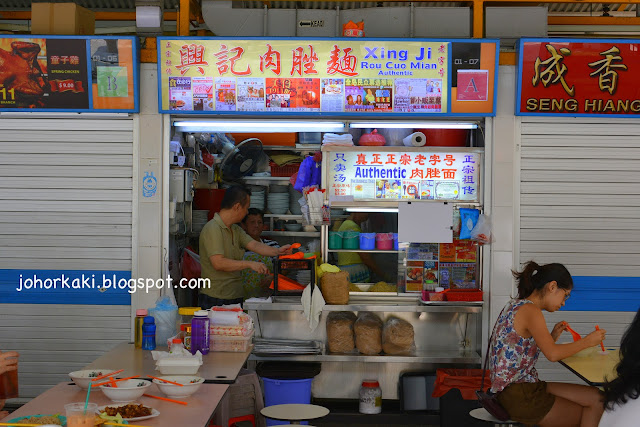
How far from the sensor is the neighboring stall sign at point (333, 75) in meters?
6.40

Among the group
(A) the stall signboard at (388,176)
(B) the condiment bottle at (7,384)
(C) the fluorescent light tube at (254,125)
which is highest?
(C) the fluorescent light tube at (254,125)

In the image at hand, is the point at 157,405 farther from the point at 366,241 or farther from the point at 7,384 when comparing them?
the point at 366,241

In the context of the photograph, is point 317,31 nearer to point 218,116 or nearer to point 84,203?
point 218,116

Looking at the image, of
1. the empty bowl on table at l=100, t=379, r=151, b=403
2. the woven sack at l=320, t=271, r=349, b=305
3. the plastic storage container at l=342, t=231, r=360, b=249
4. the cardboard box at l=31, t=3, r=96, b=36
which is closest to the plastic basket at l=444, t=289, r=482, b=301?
the woven sack at l=320, t=271, r=349, b=305

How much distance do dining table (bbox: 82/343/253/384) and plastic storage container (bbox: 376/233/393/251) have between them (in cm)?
236

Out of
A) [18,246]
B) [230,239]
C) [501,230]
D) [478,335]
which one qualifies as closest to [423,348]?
[478,335]

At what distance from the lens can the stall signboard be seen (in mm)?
6930

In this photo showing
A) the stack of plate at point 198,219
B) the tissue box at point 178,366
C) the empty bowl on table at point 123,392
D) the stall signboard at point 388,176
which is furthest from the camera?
the stack of plate at point 198,219

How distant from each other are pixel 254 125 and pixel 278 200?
1806 mm

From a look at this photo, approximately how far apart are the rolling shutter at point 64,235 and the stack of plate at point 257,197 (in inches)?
81.2

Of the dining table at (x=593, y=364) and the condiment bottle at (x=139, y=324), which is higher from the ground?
the condiment bottle at (x=139, y=324)

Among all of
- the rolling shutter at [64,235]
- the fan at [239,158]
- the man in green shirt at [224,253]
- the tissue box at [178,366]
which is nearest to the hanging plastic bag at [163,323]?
the tissue box at [178,366]

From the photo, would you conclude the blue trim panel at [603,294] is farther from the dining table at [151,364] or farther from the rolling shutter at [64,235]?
the rolling shutter at [64,235]

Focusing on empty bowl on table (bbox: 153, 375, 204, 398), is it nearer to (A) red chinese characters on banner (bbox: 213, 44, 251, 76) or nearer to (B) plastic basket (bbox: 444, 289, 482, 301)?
(B) plastic basket (bbox: 444, 289, 482, 301)
